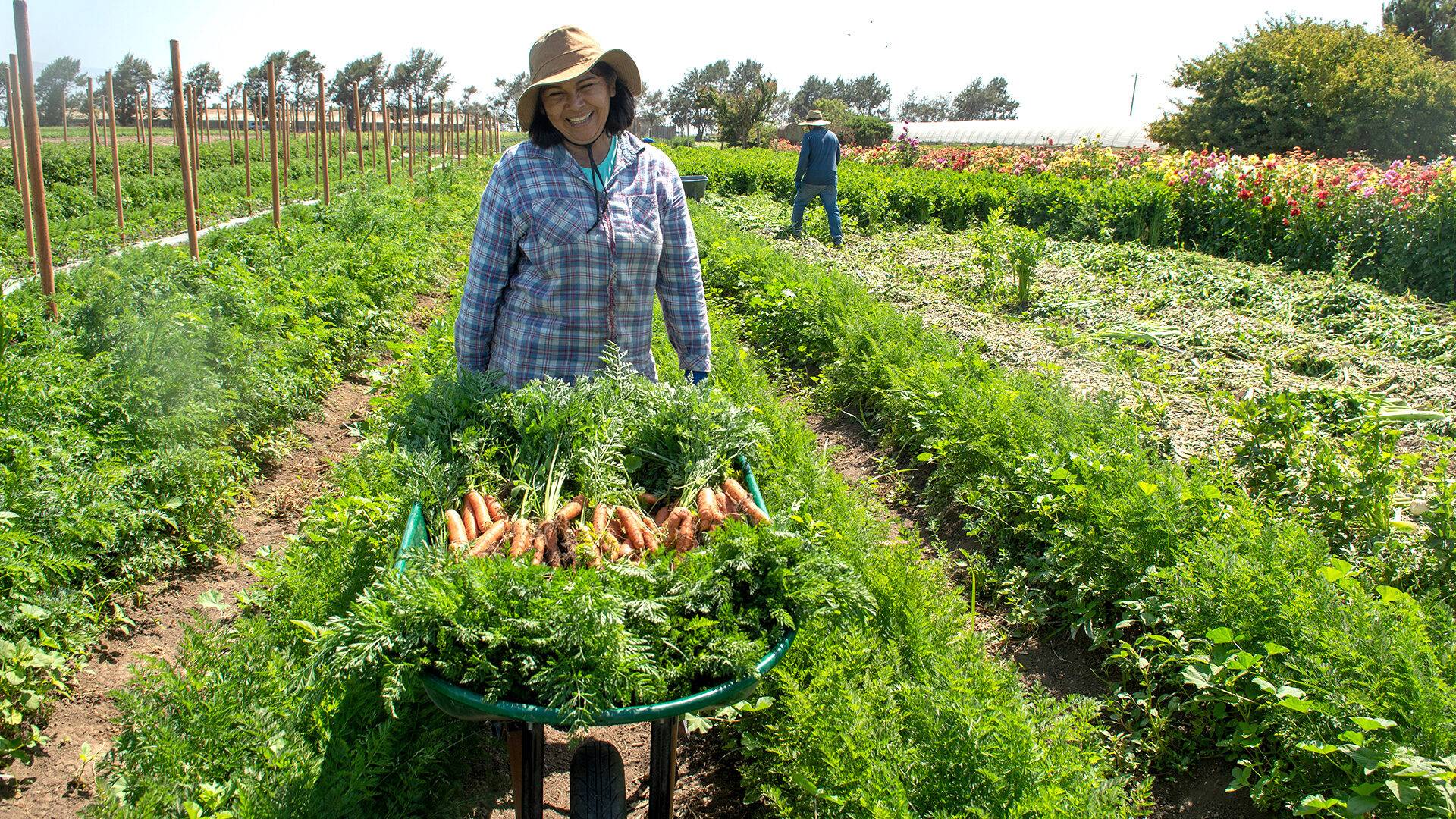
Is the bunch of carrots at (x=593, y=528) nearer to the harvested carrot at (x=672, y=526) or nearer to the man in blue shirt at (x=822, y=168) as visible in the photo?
the harvested carrot at (x=672, y=526)

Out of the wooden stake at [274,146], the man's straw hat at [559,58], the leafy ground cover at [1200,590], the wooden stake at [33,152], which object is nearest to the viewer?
the leafy ground cover at [1200,590]

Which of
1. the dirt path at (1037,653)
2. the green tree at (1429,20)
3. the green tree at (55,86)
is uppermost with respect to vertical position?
the green tree at (1429,20)

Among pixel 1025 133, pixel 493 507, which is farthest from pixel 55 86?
pixel 1025 133

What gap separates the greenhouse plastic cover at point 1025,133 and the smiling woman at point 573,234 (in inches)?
1723

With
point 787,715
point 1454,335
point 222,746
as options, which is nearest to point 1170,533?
point 787,715

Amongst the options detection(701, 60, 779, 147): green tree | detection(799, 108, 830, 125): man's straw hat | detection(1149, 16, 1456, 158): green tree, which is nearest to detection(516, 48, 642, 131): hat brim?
detection(799, 108, 830, 125): man's straw hat

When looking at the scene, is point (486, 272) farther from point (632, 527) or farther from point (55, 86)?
point (55, 86)

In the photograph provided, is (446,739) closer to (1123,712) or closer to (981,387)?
(1123,712)

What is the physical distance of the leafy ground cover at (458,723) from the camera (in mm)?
2451

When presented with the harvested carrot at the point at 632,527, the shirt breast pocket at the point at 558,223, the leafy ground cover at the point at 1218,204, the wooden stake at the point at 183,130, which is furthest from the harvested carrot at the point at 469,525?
the leafy ground cover at the point at 1218,204

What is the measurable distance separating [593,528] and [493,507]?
1.08ft

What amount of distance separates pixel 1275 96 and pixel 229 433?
103ft

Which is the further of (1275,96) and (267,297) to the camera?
(1275,96)

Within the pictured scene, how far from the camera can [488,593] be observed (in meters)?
1.97
